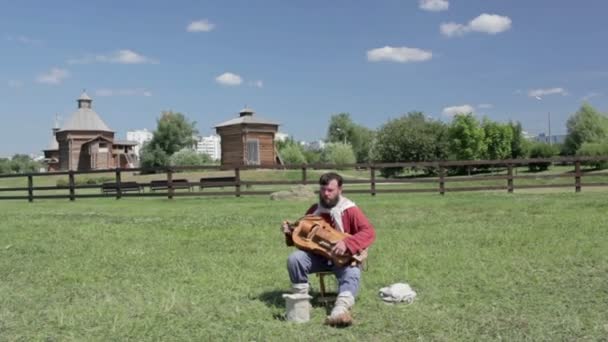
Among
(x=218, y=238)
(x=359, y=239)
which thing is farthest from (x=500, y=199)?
(x=359, y=239)

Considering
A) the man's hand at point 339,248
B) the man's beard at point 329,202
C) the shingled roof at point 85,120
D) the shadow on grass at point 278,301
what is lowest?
the shadow on grass at point 278,301

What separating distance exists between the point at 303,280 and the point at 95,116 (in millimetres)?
81437

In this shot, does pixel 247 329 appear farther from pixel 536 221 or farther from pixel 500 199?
pixel 500 199

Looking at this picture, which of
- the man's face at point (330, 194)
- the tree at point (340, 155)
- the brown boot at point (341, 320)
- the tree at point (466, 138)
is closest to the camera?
the brown boot at point (341, 320)

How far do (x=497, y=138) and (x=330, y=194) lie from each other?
209 ft

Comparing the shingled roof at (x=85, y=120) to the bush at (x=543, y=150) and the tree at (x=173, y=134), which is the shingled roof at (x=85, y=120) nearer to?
the tree at (x=173, y=134)

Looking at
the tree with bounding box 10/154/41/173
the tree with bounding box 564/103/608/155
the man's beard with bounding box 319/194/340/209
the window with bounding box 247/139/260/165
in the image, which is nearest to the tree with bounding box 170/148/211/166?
the window with bounding box 247/139/260/165

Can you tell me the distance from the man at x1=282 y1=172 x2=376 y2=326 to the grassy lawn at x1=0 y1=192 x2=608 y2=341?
0.27m

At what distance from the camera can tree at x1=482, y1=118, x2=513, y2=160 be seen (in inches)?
2542

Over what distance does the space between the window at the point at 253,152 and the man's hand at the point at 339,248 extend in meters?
48.9

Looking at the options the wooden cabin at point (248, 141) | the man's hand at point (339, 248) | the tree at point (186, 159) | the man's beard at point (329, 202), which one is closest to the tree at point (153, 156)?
the tree at point (186, 159)

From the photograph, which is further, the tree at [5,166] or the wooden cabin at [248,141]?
the tree at [5,166]

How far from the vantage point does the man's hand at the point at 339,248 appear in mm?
4949

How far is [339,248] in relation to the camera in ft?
16.2
